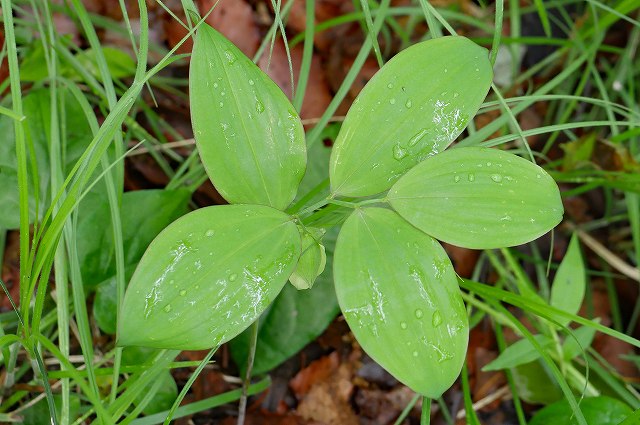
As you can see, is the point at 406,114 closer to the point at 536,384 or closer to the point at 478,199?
the point at 478,199

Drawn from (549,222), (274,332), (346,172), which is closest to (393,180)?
(346,172)

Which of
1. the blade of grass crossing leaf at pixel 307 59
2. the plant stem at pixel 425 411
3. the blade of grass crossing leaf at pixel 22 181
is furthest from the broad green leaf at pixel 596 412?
the blade of grass crossing leaf at pixel 22 181

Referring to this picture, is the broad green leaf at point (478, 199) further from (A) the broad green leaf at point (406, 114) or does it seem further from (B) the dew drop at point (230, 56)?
(B) the dew drop at point (230, 56)

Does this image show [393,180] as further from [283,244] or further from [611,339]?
[611,339]

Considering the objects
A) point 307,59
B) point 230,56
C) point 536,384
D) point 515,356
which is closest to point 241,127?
point 230,56

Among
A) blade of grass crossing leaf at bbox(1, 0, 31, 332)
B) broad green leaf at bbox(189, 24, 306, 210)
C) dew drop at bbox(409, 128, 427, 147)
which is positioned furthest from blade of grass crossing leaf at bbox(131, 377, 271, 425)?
dew drop at bbox(409, 128, 427, 147)
